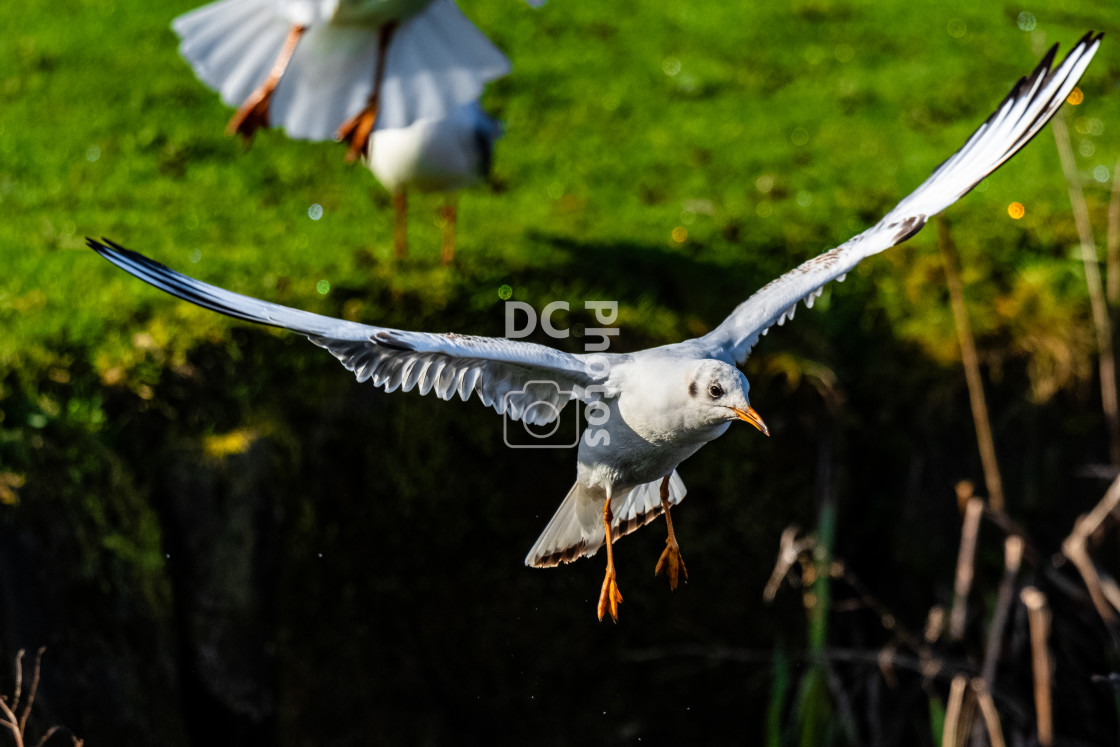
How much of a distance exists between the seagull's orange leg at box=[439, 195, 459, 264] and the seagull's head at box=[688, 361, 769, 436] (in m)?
2.28

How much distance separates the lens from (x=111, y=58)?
18.1 ft

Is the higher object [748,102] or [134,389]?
[748,102]

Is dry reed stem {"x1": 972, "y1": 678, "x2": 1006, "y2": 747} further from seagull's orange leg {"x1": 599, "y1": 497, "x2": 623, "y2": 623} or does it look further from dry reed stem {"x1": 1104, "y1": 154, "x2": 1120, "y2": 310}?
dry reed stem {"x1": 1104, "y1": 154, "x2": 1120, "y2": 310}

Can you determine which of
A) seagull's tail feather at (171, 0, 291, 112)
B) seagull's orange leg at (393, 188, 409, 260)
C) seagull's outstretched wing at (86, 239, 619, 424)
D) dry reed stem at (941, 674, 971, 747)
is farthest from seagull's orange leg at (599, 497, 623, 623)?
seagull's tail feather at (171, 0, 291, 112)

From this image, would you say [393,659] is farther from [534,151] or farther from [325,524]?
[534,151]

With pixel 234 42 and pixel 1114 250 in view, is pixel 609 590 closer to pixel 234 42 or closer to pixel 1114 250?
pixel 1114 250

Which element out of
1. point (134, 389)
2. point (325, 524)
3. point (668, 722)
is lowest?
point (668, 722)

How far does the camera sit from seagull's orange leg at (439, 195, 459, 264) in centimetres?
431

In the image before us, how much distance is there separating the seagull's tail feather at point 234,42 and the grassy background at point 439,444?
669 millimetres

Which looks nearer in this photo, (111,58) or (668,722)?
(668,722)

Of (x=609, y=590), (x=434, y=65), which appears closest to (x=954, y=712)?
(x=609, y=590)

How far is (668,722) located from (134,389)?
218 cm

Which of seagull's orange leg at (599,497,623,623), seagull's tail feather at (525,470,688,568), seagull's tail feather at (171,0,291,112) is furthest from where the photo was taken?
seagull's tail feather at (171,0,291,112)

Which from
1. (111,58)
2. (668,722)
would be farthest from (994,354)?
(111,58)
